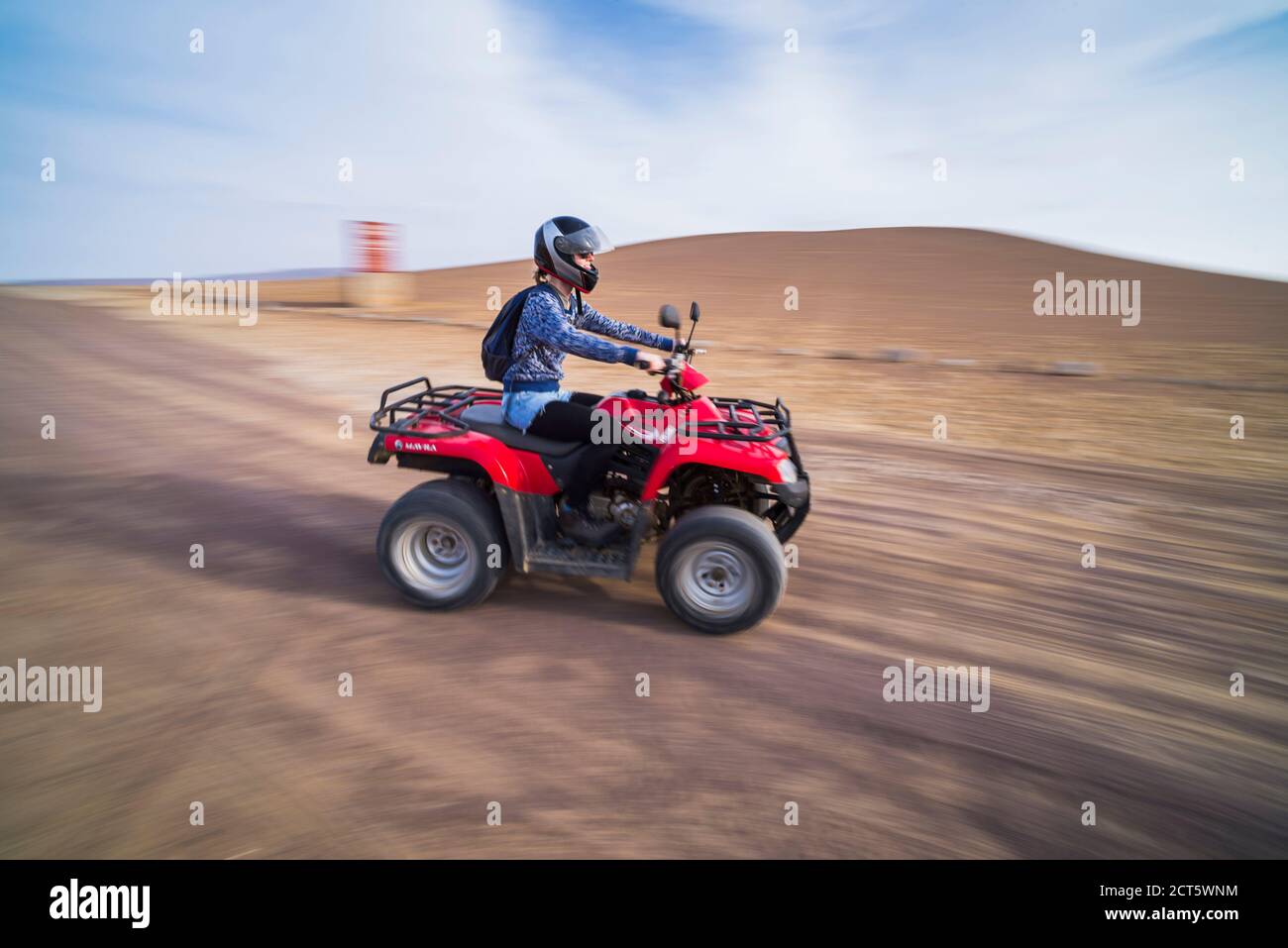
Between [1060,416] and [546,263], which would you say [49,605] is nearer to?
[546,263]

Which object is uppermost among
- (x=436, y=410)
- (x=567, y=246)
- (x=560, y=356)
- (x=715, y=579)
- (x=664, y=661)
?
(x=567, y=246)

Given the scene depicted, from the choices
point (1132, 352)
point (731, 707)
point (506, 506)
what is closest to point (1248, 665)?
point (731, 707)

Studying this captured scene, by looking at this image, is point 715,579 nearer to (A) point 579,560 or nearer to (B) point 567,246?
(A) point 579,560

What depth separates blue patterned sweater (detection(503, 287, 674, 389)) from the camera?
4.09m

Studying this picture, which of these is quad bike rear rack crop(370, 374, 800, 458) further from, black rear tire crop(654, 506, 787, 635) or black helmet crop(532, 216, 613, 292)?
black helmet crop(532, 216, 613, 292)

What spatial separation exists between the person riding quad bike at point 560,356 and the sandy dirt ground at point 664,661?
70cm

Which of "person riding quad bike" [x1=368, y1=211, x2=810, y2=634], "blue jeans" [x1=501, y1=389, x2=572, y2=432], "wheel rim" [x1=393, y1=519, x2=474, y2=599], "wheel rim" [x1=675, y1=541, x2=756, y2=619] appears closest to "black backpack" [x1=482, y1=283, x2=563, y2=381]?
"person riding quad bike" [x1=368, y1=211, x2=810, y2=634]

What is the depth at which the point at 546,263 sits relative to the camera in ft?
14.4

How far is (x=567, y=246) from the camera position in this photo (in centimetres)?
430

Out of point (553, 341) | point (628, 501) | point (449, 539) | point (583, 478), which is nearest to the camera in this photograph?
point (553, 341)

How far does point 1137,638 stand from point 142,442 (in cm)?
886

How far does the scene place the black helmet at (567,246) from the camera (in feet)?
14.1

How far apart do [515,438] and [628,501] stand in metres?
0.76

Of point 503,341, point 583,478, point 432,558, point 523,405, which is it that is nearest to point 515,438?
point 523,405
